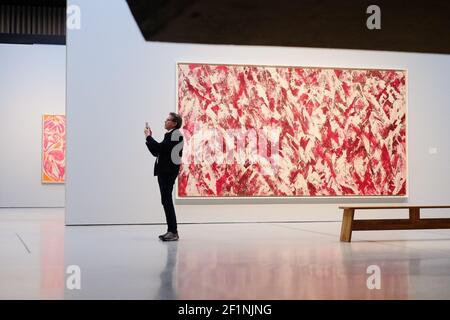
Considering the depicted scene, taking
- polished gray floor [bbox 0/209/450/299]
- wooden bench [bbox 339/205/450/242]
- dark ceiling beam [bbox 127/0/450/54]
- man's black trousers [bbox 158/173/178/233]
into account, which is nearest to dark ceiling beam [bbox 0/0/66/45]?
polished gray floor [bbox 0/209/450/299]

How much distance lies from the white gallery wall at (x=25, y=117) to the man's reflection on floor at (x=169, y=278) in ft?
34.1

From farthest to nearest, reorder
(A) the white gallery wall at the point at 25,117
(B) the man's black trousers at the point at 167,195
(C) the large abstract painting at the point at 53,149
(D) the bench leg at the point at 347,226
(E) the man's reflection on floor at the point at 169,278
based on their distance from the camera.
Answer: (C) the large abstract painting at the point at 53,149 < (A) the white gallery wall at the point at 25,117 < (D) the bench leg at the point at 347,226 < (B) the man's black trousers at the point at 167,195 < (E) the man's reflection on floor at the point at 169,278

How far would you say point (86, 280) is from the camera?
3.80 meters

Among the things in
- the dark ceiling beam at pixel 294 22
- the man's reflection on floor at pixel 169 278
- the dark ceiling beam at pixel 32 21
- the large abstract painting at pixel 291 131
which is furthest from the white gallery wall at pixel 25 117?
the dark ceiling beam at pixel 294 22

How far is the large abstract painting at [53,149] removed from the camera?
15.5 metres

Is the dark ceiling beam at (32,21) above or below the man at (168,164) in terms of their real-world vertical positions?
above

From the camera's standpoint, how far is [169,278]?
3.95 meters

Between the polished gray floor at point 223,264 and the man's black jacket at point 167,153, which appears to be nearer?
the polished gray floor at point 223,264

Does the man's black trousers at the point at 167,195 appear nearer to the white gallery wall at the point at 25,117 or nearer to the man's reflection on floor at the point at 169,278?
the man's reflection on floor at the point at 169,278

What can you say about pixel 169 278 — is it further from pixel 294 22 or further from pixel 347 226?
pixel 347 226

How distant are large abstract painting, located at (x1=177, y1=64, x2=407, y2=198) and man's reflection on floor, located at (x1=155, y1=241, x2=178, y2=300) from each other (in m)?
3.83

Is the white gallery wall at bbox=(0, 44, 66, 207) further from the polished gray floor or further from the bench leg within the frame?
the bench leg

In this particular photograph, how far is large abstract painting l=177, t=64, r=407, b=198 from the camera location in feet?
31.4
